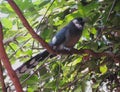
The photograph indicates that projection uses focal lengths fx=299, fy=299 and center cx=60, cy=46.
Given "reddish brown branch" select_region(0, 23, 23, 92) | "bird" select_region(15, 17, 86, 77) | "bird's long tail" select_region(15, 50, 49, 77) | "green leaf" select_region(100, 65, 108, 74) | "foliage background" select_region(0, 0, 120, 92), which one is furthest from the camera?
"green leaf" select_region(100, 65, 108, 74)

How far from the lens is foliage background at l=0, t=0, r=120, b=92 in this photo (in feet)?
3.05

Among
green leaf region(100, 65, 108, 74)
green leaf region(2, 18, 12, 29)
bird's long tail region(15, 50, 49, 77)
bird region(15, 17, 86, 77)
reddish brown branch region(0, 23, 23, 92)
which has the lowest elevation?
green leaf region(100, 65, 108, 74)

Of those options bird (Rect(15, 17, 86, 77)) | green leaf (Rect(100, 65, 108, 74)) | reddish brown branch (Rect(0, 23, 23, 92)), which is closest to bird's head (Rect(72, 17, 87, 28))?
bird (Rect(15, 17, 86, 77))

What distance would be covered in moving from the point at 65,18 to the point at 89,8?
13 centimetres

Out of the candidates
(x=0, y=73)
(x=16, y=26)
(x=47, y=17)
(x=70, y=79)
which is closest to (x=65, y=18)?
(x=47, y=17)

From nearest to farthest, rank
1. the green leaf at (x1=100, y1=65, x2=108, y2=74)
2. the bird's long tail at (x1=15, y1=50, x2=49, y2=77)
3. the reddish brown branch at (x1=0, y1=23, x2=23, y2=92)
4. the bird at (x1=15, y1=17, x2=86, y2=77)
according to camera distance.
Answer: the reddish brown branch at (x1=0, y1=23, x2=23, y2=92) < the bird's long tail at (x1=15, y1=50, x2=49, y2=77) < the bird at (x1=15, y1=17, x2=86, y2=77) < the green leaf at (x1=100, y1=65, x2=108, y2=74)

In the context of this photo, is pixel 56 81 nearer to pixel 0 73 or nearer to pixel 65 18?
pixel 65 18

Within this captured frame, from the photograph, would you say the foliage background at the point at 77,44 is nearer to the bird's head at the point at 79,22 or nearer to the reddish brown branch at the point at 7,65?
the bird's head at the point at 79,22

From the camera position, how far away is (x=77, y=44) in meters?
1.16

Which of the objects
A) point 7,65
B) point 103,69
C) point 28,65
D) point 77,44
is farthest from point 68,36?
point 7,65

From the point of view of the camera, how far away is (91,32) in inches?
43.6

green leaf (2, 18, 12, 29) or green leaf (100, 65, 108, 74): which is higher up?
green leaf (2, 18, 12, 29)

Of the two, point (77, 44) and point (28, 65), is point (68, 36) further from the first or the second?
point (28, 65)

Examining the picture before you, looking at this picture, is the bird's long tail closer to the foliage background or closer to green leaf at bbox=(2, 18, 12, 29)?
the foliage background
